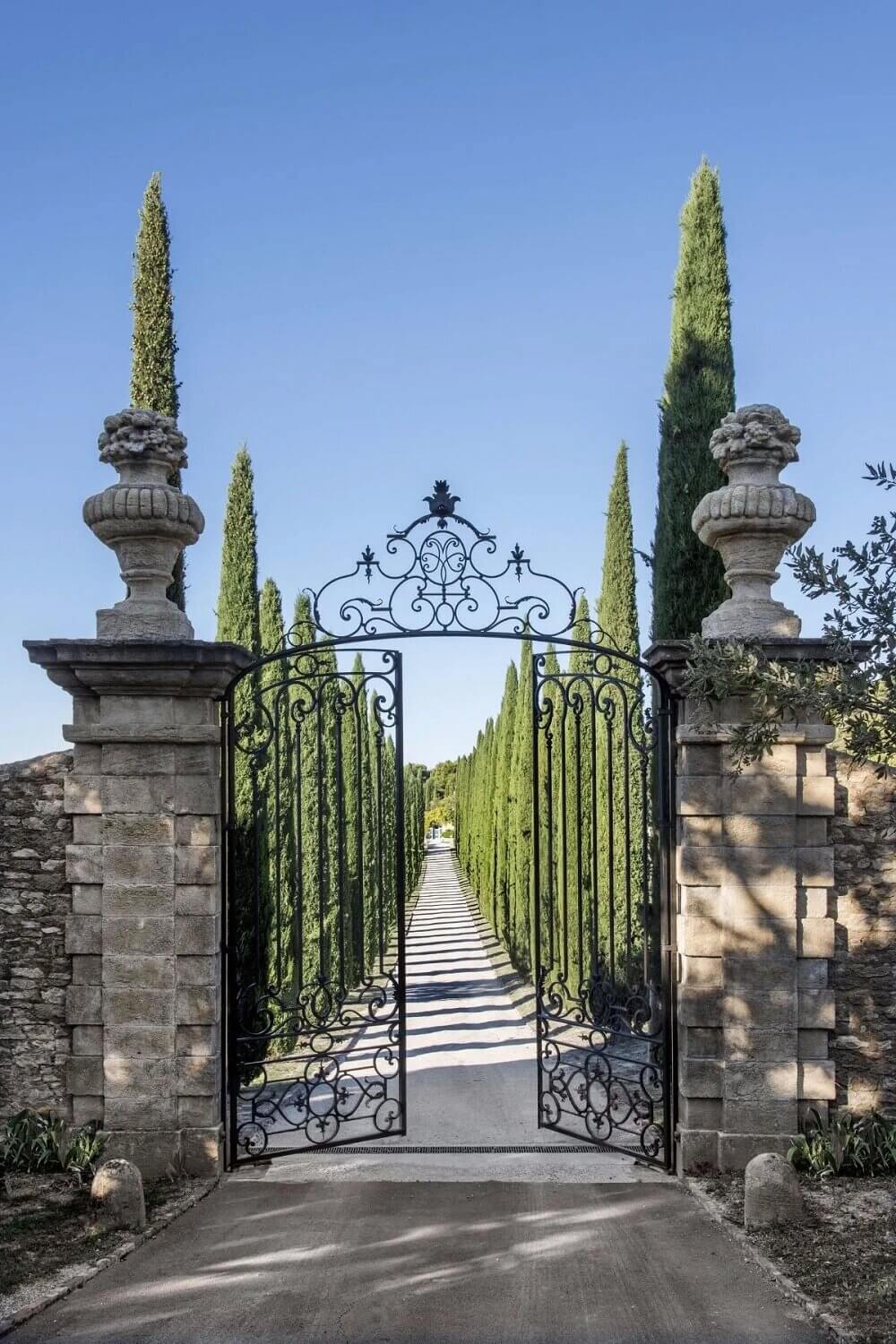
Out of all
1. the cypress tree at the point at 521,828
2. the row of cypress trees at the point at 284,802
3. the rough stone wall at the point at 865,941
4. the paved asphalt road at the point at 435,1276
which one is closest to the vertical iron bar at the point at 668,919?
the paved asphalt road at the point at 435,1276

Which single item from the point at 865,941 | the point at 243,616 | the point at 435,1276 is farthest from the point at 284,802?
the point at 435,1276

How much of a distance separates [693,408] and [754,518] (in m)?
3.10

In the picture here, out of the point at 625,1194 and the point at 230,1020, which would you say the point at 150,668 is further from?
the point at 625,1194

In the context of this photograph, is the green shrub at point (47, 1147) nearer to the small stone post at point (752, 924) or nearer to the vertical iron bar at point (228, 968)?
the vertical iron bar at point (228, 968)

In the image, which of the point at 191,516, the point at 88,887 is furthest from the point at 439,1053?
the point at 191,516

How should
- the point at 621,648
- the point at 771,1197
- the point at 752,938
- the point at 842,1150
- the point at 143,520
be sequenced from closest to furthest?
the point at 771,1197 → the point at 842,1150 → the point at 752,938 → the point at 143,520 → the point at 621,648

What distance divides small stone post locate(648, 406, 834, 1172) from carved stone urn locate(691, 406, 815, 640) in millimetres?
20

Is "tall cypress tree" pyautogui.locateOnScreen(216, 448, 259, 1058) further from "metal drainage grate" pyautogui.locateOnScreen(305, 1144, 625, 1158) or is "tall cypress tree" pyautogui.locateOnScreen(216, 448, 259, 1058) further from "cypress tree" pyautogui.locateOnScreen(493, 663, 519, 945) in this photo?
"cypress tree" pyautogui.locateOnScreen(493, 663, 519, 945)

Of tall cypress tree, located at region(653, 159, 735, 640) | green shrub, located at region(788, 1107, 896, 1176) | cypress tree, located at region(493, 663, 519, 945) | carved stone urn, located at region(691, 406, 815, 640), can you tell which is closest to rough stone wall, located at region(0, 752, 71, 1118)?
carved stone urn, located at region(691, 406, 815, 640)

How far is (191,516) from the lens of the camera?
630cm

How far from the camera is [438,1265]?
15.9ft

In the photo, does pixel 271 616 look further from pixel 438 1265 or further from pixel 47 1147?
pixel 438 1265

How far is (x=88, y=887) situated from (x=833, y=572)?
4196 mm

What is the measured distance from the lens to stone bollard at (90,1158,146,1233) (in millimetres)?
5188
